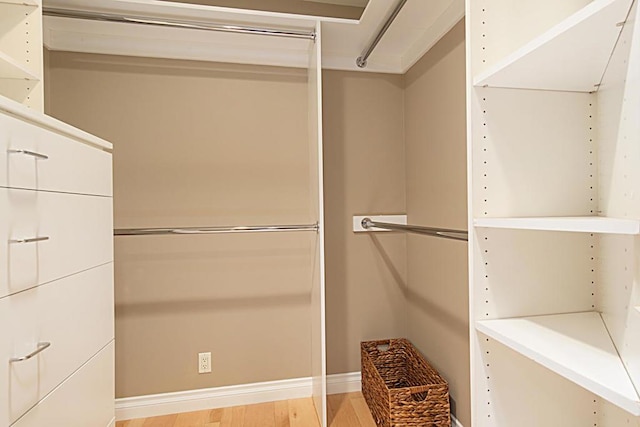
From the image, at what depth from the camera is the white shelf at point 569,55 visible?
0.64 m

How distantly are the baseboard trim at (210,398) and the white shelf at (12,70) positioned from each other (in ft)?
5.52

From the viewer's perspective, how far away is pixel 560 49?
75 centimetres

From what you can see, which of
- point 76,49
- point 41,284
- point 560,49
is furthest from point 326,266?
point 76,49

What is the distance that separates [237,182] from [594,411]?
1841 mm

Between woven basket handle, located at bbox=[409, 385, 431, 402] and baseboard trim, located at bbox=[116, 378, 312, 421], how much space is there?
71 centimetres

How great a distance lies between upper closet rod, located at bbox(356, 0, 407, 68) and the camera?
168 cm

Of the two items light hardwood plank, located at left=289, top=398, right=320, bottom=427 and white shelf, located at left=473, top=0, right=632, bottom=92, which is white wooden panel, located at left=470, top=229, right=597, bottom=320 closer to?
white shelf, located at left=473, top=0, right=632, bottom=92

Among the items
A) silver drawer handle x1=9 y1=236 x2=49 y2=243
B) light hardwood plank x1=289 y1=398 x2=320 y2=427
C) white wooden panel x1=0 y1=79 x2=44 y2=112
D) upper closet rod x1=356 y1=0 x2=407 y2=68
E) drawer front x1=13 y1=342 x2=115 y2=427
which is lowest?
light hardwood plank x1=289 y1=398 x2=320 y2=427

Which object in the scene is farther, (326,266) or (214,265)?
(326,266)

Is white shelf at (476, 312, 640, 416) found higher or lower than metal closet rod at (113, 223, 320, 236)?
lower

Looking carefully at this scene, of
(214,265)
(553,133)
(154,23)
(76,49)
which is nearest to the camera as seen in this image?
(553,133)

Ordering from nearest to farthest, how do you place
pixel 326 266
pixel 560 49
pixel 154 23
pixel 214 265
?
pixel 560 49, pixel 154 23, pixel 214 265, pixel 326 266

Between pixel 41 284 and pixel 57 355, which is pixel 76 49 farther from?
pixel 57 355

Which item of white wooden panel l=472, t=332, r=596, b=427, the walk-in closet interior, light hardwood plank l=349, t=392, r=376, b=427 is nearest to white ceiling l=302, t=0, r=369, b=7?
the walk-in closet interior
